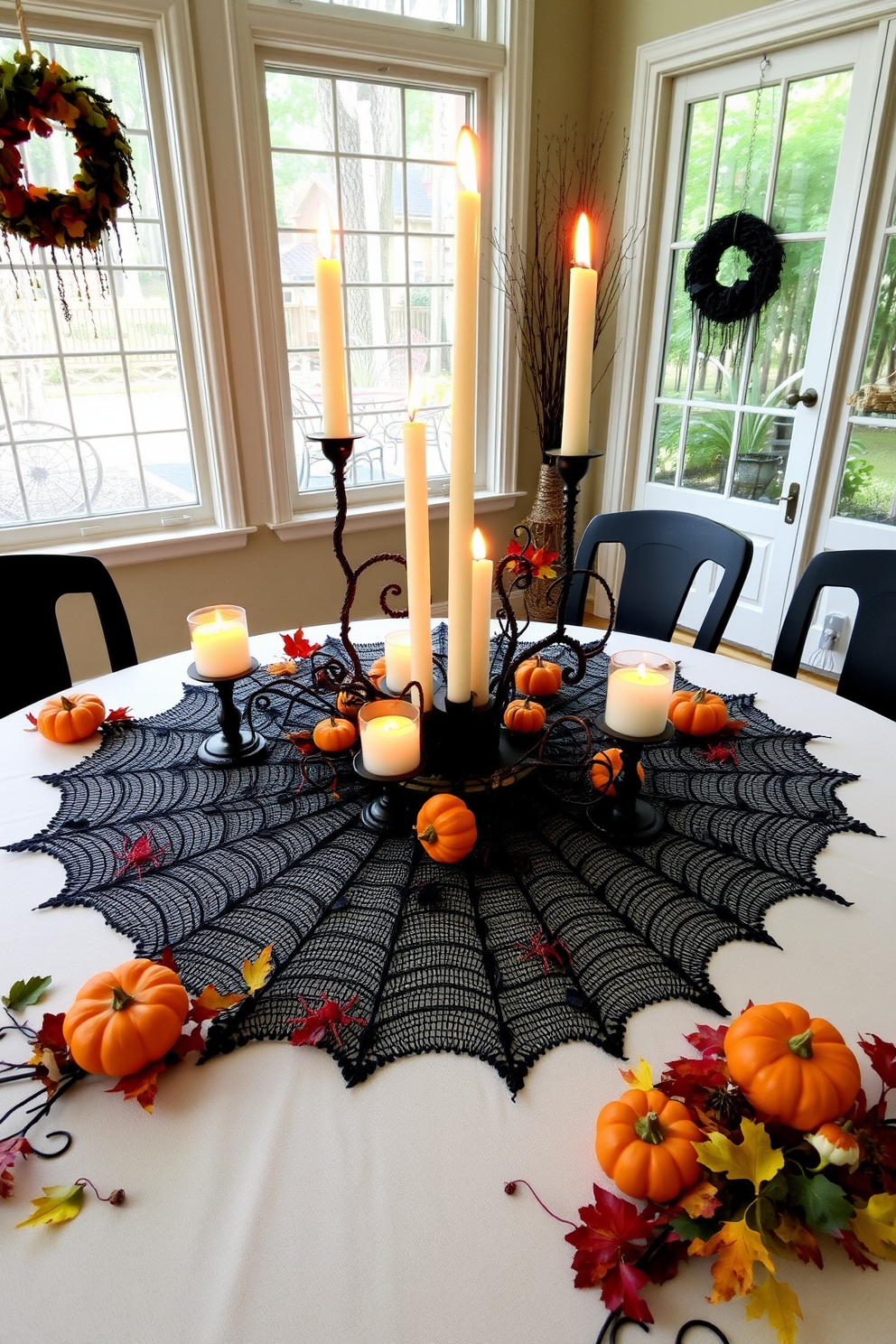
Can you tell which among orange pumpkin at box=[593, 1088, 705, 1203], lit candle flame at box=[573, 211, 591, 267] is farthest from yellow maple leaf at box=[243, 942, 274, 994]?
lit candle flame at box=[573, 211, 591, 267]

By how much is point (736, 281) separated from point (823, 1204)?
298 cm

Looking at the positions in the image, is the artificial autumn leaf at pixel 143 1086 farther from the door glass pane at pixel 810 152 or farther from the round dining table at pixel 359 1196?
the door glass pane at pixel 810 152

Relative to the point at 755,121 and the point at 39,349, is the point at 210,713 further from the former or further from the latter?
the point at 755,121

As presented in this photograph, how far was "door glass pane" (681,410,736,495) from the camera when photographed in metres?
3.04

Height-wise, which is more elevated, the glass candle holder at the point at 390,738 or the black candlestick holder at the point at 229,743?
the glass candle holder at the point at 390,738

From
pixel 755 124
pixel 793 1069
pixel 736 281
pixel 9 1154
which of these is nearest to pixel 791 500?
pixel 736 281

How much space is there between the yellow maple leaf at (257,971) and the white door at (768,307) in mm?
2631

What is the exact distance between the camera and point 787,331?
2.75m

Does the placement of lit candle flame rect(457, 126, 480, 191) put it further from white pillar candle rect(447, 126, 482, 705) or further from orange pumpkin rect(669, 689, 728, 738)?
orange pumpkin rect(669, 689, 728, 738)

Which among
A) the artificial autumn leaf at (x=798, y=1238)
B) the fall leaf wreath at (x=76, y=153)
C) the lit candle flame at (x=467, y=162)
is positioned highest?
the fall leaf wreath at (x=76, y=153)

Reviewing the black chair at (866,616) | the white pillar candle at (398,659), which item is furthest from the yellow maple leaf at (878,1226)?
the black chair at (866,616)

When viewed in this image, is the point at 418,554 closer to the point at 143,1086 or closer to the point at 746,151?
the point at 143,1086

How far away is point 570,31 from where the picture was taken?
3.00 meters

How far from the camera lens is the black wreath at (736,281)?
270 cm
